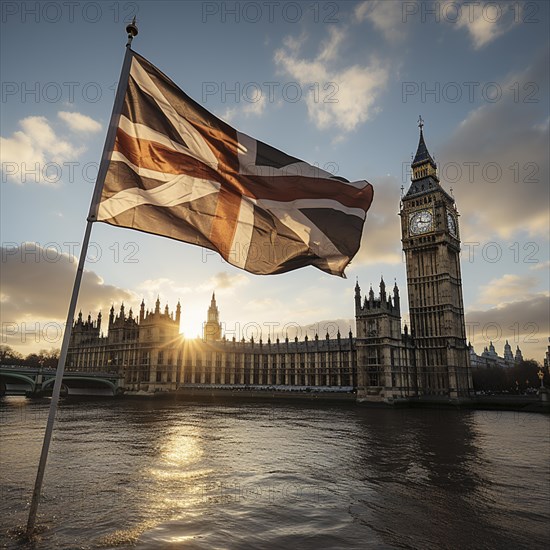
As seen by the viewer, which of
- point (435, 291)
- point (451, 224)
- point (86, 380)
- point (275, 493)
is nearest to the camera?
point (275, 493)

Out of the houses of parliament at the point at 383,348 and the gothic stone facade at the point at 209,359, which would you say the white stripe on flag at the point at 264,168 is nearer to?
the houses of parliament at the point at 383,348

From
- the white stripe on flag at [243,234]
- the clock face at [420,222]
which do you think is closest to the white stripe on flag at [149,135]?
the white stripe on flag at [243,234]

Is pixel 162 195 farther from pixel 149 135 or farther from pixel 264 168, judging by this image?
pixel 264 168

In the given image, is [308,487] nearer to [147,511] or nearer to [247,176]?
[147,511]

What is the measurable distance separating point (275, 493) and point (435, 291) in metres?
67.3

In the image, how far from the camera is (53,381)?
87.5m

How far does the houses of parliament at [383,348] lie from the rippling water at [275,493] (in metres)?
45.5

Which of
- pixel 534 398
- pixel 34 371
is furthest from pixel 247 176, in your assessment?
pixel 34 371

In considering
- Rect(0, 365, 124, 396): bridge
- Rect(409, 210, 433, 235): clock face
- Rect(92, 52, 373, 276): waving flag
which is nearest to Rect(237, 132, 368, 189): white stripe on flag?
Rect(92, 52, 373, 276): waving flag

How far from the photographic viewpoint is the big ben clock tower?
70188 mm

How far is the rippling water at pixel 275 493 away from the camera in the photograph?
8.55 meters

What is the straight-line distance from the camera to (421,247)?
75.9 m

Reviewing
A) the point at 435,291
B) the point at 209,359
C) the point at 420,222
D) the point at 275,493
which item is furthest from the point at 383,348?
the point at 275,493

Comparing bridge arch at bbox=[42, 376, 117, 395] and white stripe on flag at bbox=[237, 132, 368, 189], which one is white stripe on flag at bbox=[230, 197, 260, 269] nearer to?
white stripe on flag at bbox=[237, 132, 368, 189]
